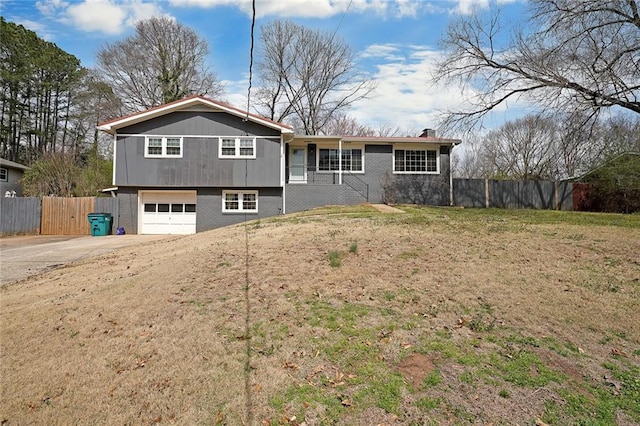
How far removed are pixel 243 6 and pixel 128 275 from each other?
5.30 meters

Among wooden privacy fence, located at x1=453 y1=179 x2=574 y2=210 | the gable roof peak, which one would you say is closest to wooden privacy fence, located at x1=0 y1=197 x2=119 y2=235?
the gable roof peak

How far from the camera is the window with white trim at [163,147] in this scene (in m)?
18.5

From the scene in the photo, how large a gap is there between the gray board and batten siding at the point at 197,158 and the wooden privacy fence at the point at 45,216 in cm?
316

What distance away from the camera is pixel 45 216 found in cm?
1939

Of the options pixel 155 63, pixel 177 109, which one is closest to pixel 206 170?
pixel 177 109

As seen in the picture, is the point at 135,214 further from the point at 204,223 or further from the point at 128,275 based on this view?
the point at 128,275

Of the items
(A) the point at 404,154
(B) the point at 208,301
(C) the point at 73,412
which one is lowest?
(C) the point at 73,412

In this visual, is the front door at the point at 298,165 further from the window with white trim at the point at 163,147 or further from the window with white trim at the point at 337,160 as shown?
the window with white trim at the point at 163,147

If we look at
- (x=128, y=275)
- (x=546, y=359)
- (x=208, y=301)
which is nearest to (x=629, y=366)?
(x=546, y=359)

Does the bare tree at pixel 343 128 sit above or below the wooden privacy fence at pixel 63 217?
above

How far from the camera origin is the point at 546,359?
379 cm

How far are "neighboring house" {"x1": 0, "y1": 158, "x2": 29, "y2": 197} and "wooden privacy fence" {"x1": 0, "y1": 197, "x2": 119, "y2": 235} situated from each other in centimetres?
1064

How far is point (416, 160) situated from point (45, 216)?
63.6 ft

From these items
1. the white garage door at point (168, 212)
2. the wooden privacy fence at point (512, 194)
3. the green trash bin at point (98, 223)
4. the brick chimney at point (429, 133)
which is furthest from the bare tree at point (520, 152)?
the green trash bin at point (98, 223)
